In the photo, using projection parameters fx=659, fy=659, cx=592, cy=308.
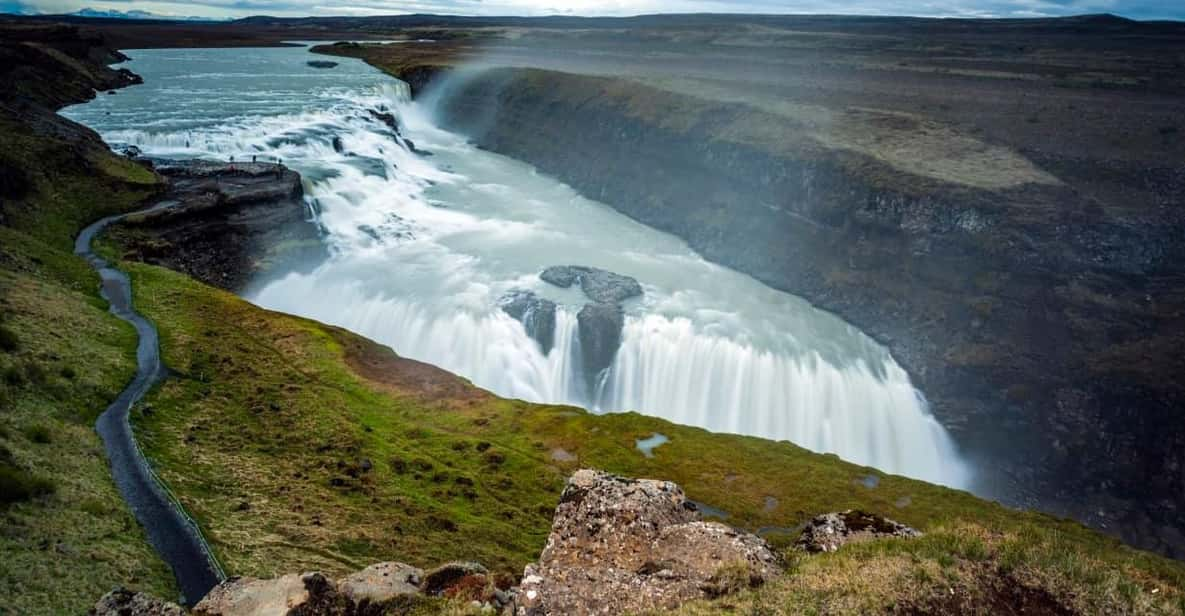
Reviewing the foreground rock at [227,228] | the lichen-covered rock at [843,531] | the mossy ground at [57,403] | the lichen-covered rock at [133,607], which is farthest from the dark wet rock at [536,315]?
the lichen-covered rock at [133,607]

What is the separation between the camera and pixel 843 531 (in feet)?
59.4

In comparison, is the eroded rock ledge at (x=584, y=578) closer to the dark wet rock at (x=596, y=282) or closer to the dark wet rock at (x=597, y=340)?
the dark wet rock at (x=597, y=340)

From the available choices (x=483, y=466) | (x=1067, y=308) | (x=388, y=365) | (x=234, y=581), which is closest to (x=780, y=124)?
(x=1067, y=308)

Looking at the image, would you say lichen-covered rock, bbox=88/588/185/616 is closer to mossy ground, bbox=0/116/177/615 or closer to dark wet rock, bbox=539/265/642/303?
mossy ground, bbox=0/116/177/615

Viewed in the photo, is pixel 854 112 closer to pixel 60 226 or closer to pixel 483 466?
pixel 483 466

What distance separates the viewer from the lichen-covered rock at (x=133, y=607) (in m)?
13.4

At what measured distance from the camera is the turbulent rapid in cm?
4675

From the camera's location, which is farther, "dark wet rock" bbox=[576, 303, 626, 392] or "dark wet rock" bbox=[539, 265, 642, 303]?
"dark wet rock" bbox=[539, 265, 642, 303]

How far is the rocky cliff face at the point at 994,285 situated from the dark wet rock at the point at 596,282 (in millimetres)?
15879

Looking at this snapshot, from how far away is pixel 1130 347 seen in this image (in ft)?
155

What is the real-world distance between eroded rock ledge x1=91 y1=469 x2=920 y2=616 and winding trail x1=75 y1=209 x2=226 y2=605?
4.47 meters

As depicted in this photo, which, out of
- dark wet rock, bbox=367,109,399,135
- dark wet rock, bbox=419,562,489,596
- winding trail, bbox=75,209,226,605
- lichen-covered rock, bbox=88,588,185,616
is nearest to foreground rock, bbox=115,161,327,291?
winding trail, bbox=75,209,226,605

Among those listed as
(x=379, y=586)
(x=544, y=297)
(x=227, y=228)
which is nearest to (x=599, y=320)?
(x=544, y=297)

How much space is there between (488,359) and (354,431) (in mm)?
16848
